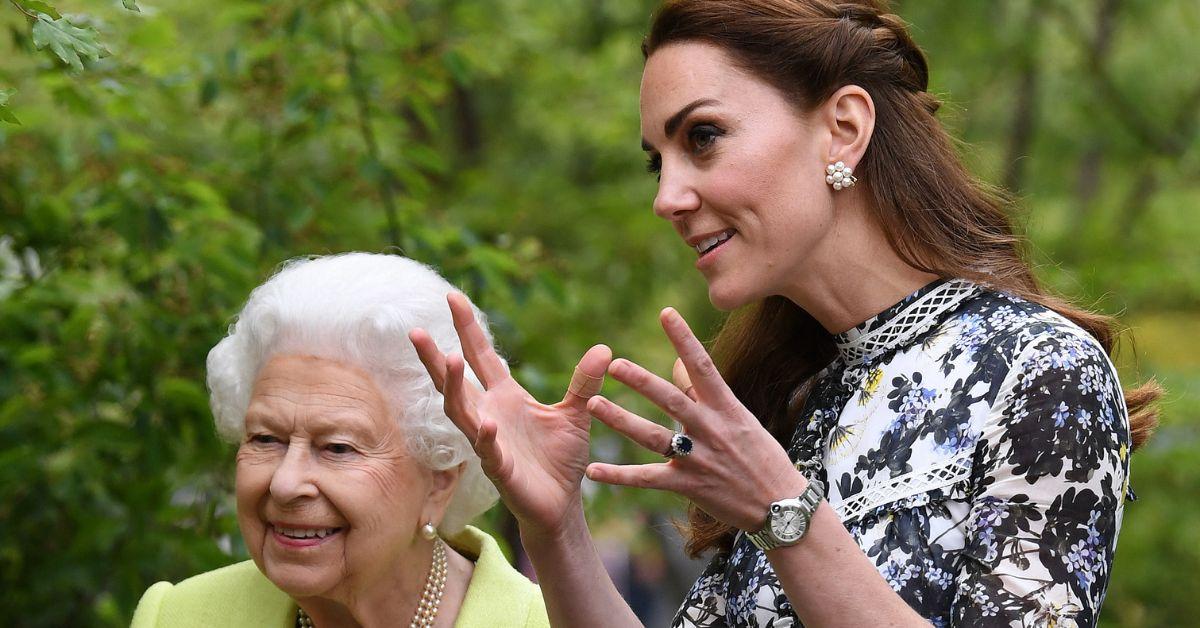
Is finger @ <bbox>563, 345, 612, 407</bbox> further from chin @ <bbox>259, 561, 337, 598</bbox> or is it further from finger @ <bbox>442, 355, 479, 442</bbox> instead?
chin @ <bbox>259, 561, 337, 598</bbox>

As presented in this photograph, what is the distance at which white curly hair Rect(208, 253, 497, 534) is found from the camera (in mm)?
2588

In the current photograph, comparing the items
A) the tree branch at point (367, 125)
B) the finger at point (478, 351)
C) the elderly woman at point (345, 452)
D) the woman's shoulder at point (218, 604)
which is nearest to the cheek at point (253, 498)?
the elderly woman at point (345, 452)

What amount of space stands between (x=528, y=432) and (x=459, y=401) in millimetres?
195

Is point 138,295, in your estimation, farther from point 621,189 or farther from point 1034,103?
point 1034,103

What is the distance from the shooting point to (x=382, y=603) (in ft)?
8.81

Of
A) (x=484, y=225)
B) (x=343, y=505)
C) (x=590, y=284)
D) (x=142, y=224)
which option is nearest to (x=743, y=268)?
(x=343, y=505)

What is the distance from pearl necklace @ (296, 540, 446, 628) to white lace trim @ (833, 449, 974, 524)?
98 cm

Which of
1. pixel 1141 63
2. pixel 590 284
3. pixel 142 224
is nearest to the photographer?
pixel 142 224

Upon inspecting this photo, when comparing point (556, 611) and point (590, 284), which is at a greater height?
point (556, 611)

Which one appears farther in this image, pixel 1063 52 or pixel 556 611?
pixel 1063 52

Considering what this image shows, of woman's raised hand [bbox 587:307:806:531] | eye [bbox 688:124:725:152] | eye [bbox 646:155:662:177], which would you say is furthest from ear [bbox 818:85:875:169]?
woman's raised hand [bbox 587:307:806:531]

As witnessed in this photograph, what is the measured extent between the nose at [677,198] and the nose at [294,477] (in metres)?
0.86

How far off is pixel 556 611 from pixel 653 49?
98cm

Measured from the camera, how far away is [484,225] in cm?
645
